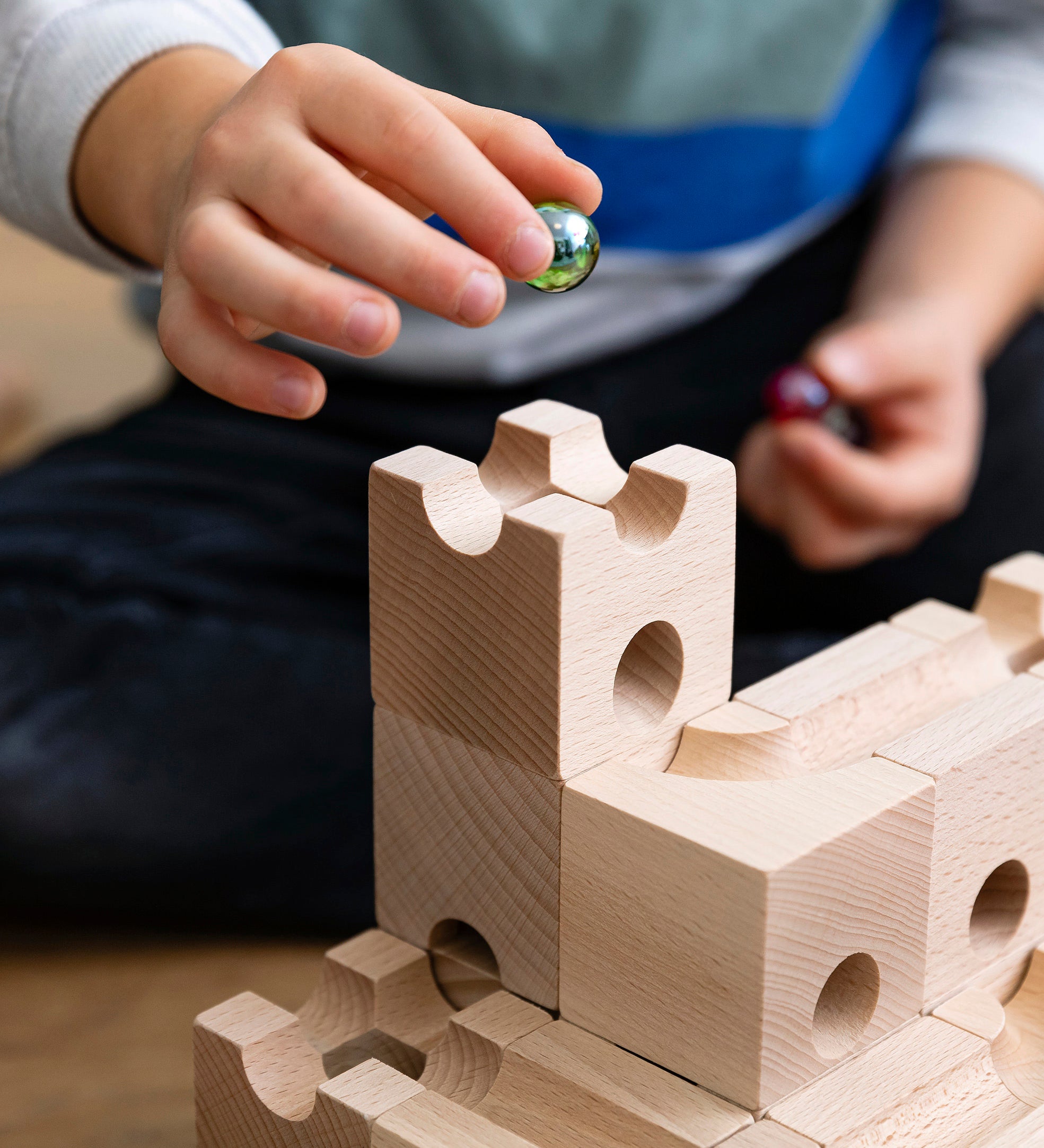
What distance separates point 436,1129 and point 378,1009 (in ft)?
0.26

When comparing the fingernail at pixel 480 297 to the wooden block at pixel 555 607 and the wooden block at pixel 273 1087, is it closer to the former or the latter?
the wooden block at pixel 555 607

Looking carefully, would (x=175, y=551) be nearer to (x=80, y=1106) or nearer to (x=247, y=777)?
(x=247, y=777)

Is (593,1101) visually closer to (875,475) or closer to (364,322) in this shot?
(364,322)

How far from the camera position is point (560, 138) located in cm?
86

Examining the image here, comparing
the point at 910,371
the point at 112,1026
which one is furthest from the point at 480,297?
the point at 910,371

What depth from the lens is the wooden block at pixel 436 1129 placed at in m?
0.40

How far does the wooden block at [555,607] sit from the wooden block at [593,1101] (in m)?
0.09

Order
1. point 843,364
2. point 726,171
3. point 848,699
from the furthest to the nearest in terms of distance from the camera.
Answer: point 726,171, point 843,364, point 848,699

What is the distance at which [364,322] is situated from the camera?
0.38 metres

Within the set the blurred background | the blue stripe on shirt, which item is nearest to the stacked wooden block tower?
the blurred background

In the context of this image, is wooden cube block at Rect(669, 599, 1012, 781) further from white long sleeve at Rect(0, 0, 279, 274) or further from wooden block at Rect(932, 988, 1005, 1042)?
white long sleeve at Rect(0, 0, 279, 274)

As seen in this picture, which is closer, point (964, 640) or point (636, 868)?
point (636, 868)

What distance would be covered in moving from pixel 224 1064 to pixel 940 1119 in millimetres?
225

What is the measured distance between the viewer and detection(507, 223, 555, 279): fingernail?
1.28 feet
